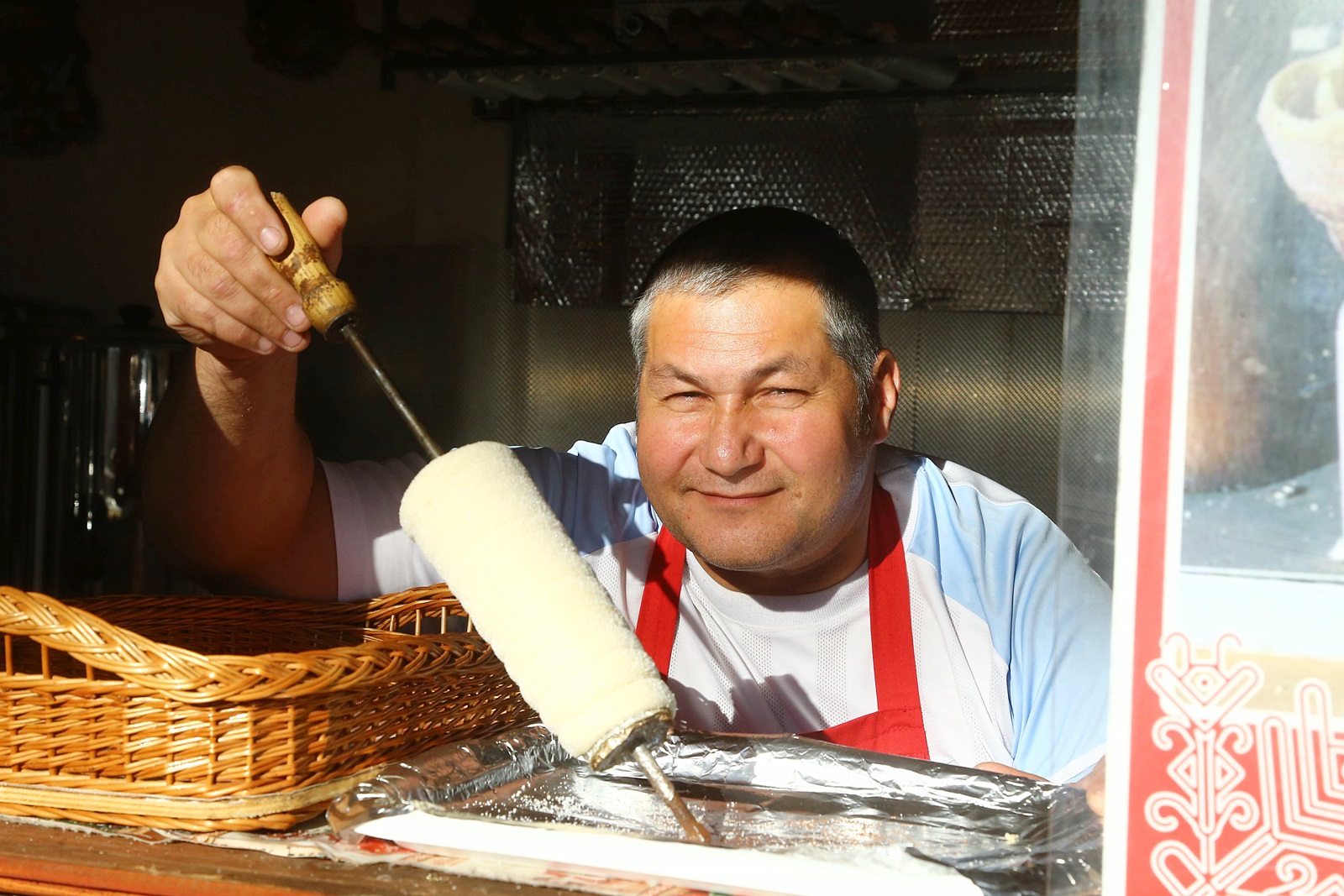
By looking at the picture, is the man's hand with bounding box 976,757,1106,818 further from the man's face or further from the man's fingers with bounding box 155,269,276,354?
the man's fingers with bounding box 155,269,276,354

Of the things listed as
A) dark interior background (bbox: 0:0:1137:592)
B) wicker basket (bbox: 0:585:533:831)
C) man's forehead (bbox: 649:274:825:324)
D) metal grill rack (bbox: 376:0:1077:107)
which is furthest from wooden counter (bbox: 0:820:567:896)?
dark interior background (bbox: 0:0:1137:592)

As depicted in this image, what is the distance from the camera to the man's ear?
144 cm

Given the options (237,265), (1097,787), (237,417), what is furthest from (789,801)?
(237,417)

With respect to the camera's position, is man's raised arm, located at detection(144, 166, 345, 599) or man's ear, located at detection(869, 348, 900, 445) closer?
man's raised arm, located at detection(144, 166, 345, 599)

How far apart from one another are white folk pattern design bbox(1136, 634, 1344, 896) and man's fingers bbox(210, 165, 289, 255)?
70cm

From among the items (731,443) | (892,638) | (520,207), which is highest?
(520,207)

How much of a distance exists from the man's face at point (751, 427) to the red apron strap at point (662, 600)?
0.10m

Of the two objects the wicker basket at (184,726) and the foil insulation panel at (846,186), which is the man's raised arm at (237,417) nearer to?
the wicker basket at (184,726)

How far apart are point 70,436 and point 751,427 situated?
235cm

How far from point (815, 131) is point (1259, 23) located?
2.55 metres

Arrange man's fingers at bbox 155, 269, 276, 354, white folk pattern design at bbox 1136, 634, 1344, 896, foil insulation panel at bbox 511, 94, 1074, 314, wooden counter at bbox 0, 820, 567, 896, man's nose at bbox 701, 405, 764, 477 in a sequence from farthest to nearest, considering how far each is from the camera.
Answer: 1. foil insulation panel at bbox 511, 94, 1074, 314
2. man's nose at bbox 701, 405, 764, 477
3. man's fingers at bbox 155, 269, 276, 354
4. wooden counter at bbox 0, 820, 567, 896
5. white folk pattern design at bbox 1136, 634, 1344, 896

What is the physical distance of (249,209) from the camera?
0.92m

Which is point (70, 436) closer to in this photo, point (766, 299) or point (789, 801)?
point (766, 299)

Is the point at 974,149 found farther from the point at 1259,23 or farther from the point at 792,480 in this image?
the point at 1259,23
